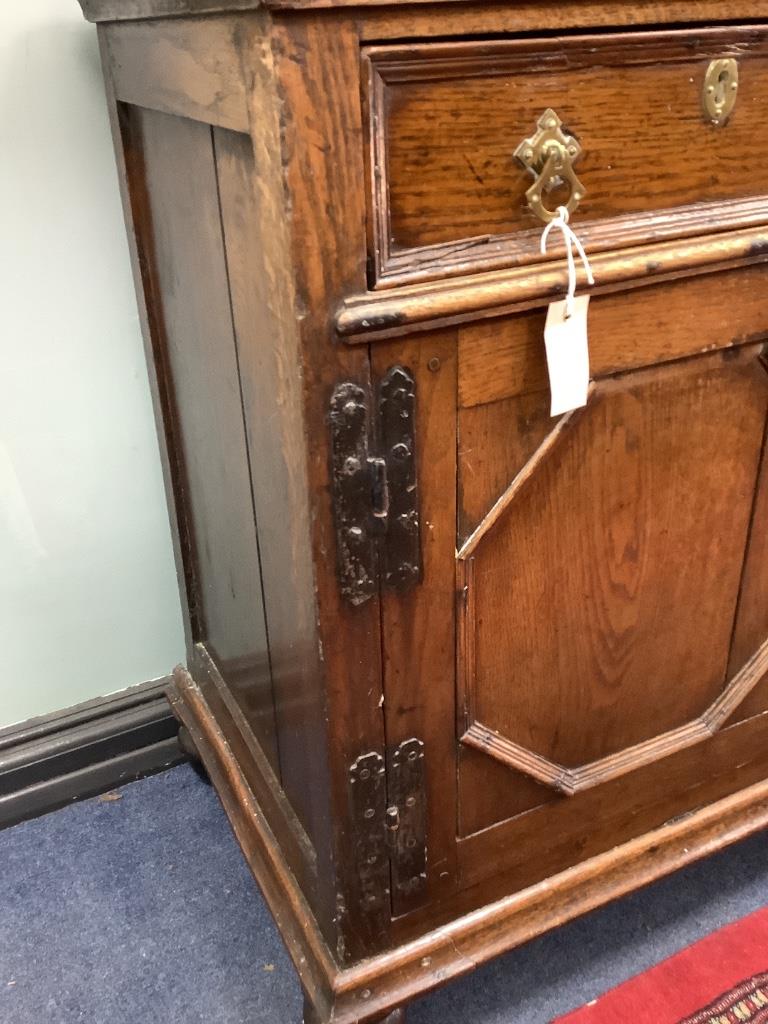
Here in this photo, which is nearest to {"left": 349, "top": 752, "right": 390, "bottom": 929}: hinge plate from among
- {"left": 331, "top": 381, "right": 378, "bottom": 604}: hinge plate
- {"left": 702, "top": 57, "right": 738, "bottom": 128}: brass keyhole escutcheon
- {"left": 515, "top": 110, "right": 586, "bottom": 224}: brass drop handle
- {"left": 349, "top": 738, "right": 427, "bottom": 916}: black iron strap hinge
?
{"left": 349, "top": 738, "right": 427, "bottom": 916}: black iron strap hinge

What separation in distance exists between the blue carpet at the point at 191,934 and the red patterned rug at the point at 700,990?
2 centimetres

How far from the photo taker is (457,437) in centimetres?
70

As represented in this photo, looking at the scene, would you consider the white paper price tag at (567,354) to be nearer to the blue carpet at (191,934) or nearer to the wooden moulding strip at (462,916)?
the wooden moulding strip at (462,916)

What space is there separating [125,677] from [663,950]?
0.78 m

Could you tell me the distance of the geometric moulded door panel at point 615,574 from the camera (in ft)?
2.52

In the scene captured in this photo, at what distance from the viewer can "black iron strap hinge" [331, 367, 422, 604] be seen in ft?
2.13

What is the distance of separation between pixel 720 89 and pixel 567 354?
0.22 metres

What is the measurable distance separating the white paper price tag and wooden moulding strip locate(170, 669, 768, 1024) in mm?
514

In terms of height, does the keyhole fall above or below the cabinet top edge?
below

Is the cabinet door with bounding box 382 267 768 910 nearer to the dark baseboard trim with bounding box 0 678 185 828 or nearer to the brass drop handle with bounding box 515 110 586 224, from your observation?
the brass drop handle with bounding box 515 110 586 224

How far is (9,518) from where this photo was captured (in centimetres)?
115

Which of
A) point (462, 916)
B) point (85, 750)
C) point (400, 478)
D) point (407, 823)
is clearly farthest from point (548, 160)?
point (85, 750)

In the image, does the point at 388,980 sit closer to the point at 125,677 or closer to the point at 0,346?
the point at 125,677

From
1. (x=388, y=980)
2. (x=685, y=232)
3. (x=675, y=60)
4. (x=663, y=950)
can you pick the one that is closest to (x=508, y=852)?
(x=388, y=980)
